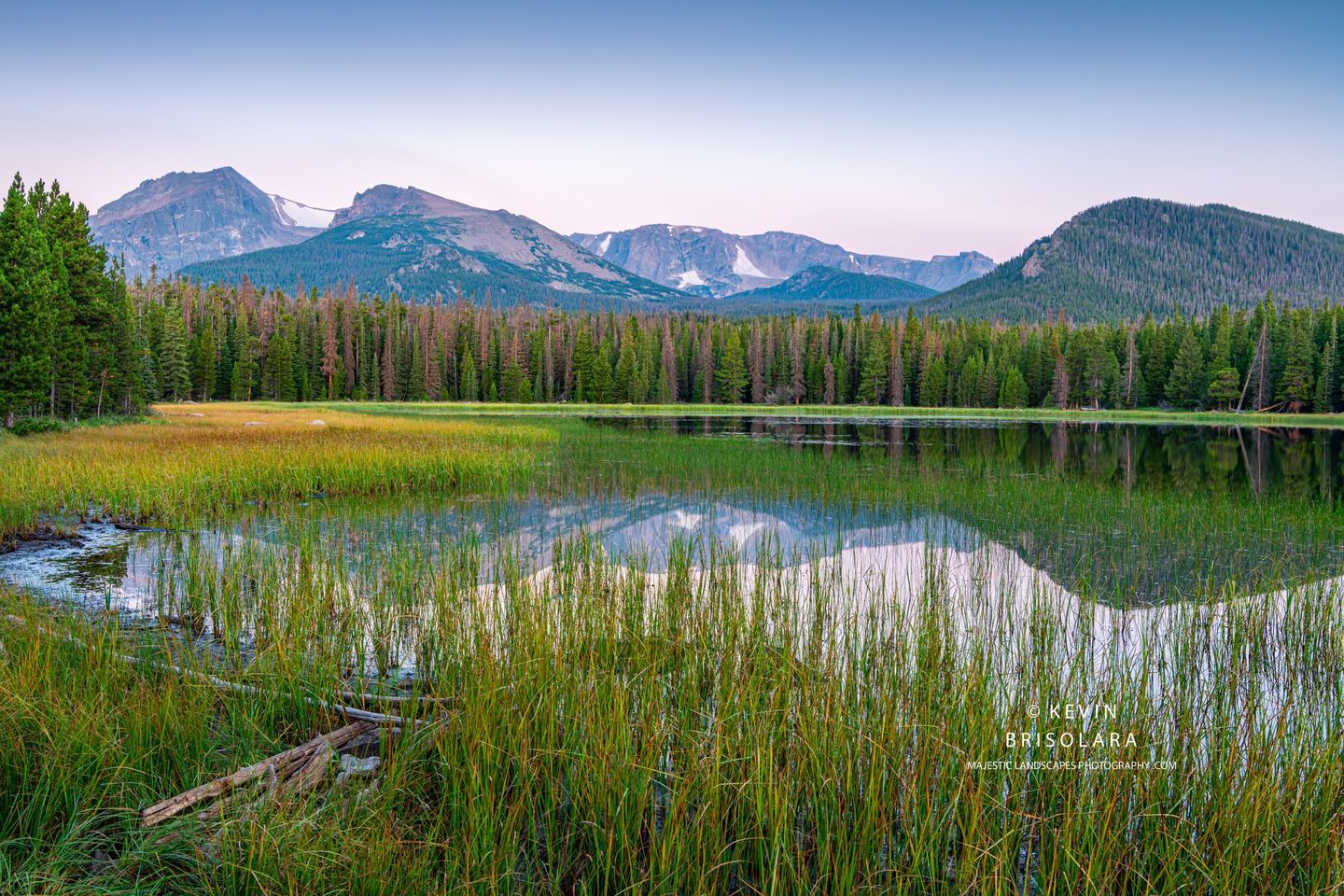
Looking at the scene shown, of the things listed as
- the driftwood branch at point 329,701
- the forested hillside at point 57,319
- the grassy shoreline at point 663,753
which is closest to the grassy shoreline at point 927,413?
the forested hillside at point 57,319

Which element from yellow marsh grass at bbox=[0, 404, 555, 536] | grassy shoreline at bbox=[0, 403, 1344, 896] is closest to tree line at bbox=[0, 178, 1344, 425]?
yellow marsh grass at bbox=[0, 404, 555, 536]

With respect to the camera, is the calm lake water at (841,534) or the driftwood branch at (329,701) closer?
the driftwood branch at (329,701)

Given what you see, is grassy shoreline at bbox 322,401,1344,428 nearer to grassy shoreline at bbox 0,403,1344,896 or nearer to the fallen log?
grassy shoreline at bbox 0,403,1344,896

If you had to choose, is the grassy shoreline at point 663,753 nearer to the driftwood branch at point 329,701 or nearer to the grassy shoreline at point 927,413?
the driftwood branch at point 329,701

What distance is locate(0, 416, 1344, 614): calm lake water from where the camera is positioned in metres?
9.06

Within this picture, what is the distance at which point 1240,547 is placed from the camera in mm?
10977

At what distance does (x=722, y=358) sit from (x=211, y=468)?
8758cm

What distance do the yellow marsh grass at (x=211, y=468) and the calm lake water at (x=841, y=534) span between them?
112 cm

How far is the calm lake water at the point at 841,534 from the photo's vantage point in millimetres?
9062

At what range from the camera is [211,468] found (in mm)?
16156

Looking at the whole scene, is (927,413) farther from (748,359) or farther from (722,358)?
(722,358)

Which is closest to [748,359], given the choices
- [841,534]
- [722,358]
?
[722,358]

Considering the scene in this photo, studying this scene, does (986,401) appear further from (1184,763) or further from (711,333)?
(1184,763)

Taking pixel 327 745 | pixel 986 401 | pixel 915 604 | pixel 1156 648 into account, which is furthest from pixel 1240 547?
pixel 986 401
